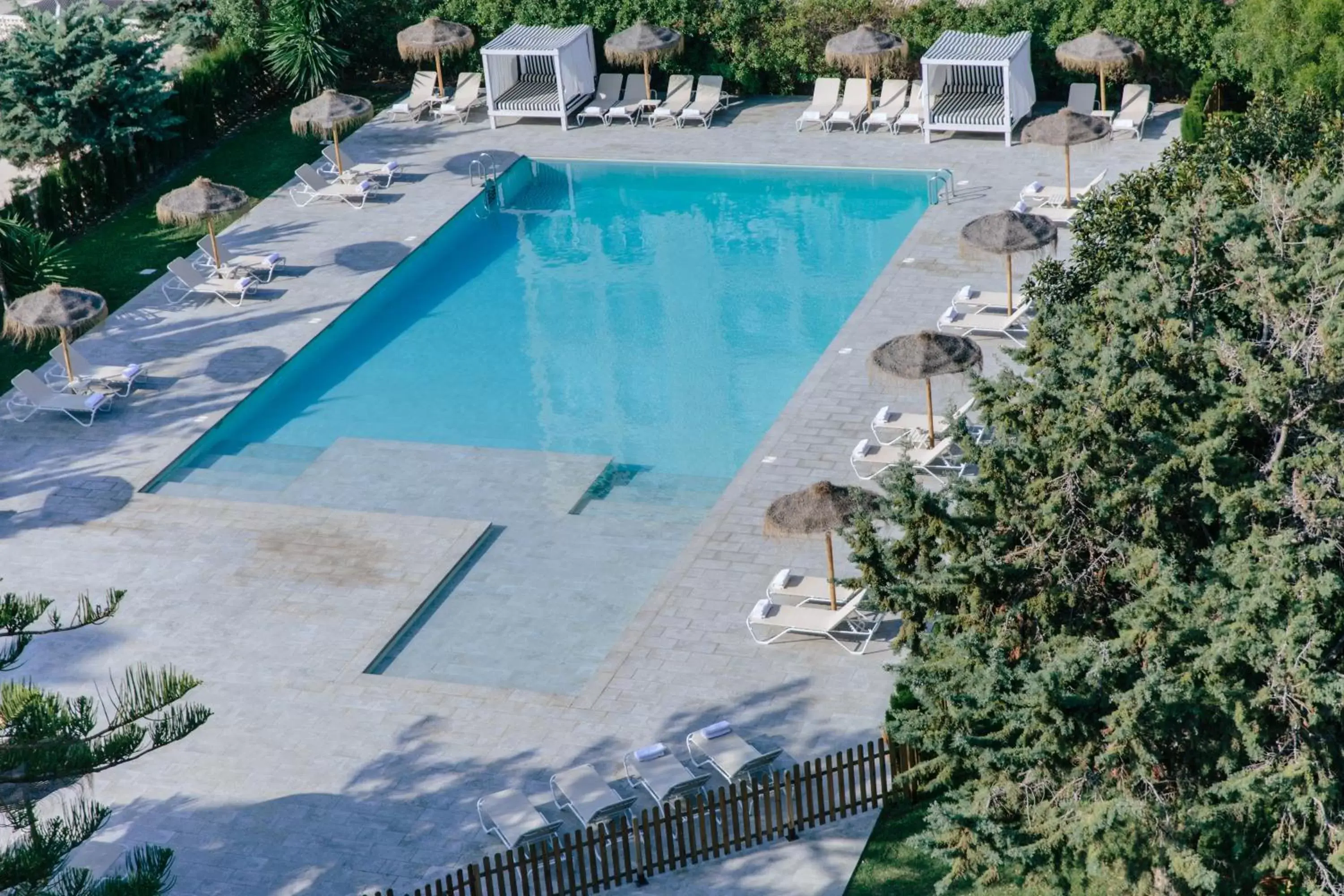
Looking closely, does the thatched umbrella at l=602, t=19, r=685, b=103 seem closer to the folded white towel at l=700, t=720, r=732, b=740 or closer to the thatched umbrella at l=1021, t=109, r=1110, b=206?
the thatched umbrella at l=1021, t=109, r=1110, b=206

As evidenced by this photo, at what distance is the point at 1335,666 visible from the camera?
49.3 ft

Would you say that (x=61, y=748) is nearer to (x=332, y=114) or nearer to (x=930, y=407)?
(x=930, y=407)

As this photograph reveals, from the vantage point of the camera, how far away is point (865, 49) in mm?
34156

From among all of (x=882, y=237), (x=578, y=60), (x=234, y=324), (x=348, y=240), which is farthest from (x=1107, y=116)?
(x=234, y=324)

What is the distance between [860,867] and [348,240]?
59.6 ft

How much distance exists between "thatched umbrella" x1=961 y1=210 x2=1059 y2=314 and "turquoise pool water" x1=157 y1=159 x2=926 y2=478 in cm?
312

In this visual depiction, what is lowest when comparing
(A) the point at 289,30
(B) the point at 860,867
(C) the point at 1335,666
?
(B) the point at 860,867

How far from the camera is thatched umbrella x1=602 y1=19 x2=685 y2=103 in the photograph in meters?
35.5

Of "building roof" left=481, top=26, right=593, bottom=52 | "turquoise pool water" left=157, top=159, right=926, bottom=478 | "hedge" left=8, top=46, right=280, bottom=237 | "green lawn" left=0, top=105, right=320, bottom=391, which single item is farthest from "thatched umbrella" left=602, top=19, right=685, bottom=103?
"hedge" left=8, top=46, right=280, bottom=237

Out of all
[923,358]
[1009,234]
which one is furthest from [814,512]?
[1009,234]

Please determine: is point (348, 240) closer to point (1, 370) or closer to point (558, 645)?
point (1, 370)

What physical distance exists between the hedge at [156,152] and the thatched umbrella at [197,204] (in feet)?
12.8

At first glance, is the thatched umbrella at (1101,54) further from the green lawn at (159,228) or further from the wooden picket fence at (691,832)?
the wooden picket fence at (691,832)

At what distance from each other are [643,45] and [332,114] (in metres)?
6.45
